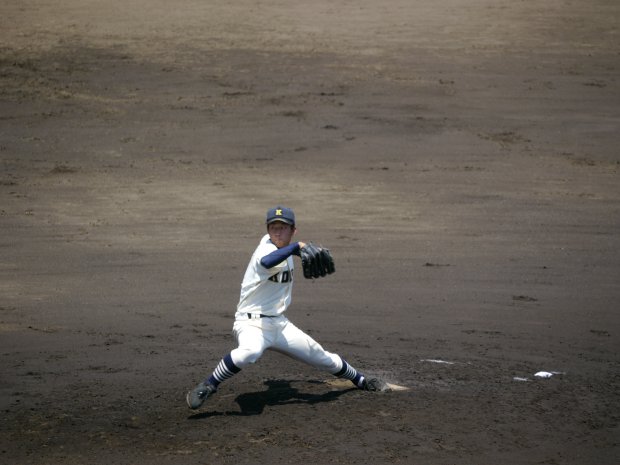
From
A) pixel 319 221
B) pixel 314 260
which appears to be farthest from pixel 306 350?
pixel 319 221

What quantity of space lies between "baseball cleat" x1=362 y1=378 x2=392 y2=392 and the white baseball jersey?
3.08 feet

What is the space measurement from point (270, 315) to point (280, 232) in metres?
0.64

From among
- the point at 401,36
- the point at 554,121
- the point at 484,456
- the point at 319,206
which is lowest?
the point at 484,456

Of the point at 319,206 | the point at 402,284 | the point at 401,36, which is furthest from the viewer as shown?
the point at 401,36

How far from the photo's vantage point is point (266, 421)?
6547 millimetres

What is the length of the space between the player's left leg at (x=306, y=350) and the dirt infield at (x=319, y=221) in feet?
0.90

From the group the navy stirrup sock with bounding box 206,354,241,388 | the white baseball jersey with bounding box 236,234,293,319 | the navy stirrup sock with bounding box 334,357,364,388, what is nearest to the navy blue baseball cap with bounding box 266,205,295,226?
the white baseball jersey with bounding box 236,234,293,319

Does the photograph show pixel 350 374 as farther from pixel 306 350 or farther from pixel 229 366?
pixel 229 366

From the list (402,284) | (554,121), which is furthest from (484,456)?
(554,121)

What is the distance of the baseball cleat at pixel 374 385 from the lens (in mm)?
7109

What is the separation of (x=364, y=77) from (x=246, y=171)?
4086 mm

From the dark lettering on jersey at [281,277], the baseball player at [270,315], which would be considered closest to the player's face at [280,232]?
the baseball player at [270,315]

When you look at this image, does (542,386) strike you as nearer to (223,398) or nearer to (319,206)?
(223,398)

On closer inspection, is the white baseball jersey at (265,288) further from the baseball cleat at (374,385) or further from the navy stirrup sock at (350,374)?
the baseball cleat at (374,385)
